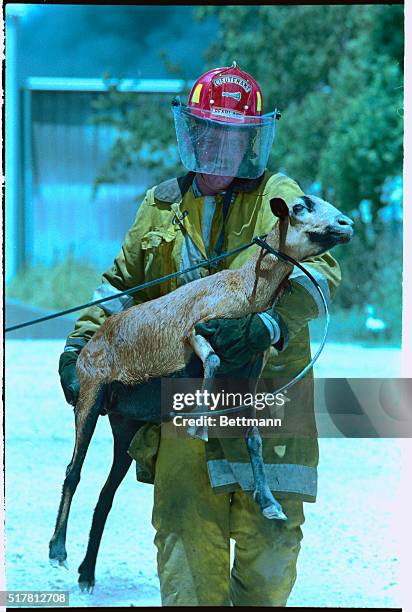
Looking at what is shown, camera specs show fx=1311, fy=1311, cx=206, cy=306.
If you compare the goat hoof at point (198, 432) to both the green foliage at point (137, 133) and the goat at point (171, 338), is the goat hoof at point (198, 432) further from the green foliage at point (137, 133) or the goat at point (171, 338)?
the green foliage at point (137, 133)

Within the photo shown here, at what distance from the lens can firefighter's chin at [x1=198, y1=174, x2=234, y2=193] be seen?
406cm

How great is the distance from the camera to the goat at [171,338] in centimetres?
398

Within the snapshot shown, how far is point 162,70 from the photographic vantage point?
13.6ft

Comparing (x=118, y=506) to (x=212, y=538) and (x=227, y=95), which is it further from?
(x=227, y=95)

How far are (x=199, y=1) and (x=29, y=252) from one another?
95cm

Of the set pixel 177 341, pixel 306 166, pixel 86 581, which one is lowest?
pixel 86 581

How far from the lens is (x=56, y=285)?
4121 mm

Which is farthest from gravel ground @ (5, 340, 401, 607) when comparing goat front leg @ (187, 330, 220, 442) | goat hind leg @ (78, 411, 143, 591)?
goat front leg @ (187, 330, 220, 442)

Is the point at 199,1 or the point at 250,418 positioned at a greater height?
the point at 199,1

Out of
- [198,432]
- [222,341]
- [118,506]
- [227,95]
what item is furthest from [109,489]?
[227,95]

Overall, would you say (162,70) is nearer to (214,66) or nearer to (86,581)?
(214,66)

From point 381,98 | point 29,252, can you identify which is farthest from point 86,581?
point 381,98

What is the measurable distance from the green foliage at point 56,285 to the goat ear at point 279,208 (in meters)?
0.60

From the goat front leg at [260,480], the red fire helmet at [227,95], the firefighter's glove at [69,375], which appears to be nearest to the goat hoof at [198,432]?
the goat front leg at [260,480]
